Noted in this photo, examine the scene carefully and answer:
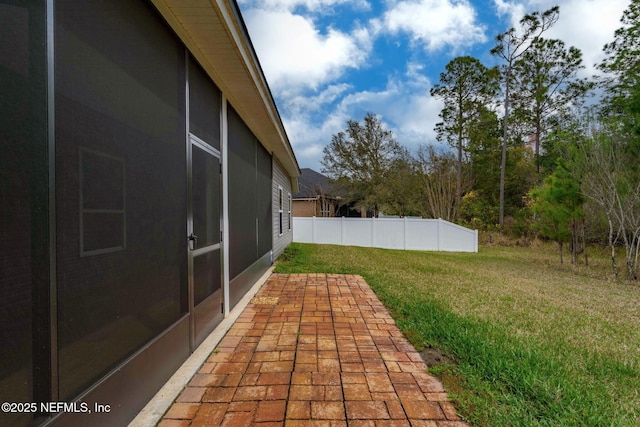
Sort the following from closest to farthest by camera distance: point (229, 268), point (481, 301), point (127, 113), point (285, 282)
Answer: point (127, 113) < point (229, 268) < point (481, 301) < point (285, 282)

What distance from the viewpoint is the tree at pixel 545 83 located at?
1759cm

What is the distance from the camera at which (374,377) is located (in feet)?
8.05

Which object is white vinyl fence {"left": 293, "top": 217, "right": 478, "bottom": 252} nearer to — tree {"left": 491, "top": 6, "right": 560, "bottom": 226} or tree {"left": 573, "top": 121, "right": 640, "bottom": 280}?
tree {"left": 491, "top": 6, "right": 560, "bottom": 226}

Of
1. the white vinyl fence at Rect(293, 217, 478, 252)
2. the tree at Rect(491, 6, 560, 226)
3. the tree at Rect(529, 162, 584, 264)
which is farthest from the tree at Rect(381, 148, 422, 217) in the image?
the tree at Rect(529, 162, 584, 264)

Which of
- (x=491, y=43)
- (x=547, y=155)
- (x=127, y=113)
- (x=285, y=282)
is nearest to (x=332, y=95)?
(x=491, y=43)

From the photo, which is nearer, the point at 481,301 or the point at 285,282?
the point at 481,301

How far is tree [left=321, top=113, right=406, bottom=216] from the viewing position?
20.2m

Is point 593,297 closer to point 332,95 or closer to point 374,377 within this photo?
point 374,377

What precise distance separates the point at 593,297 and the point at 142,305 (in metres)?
6.99

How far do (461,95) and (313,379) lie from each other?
68.2 feet

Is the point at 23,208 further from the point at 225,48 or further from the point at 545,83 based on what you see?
the point at 545,83

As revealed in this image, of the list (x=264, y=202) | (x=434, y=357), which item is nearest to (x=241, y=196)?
(x=264, y=202)

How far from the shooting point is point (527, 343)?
122 inches

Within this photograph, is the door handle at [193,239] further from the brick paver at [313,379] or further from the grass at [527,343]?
the grass at [527,343]
